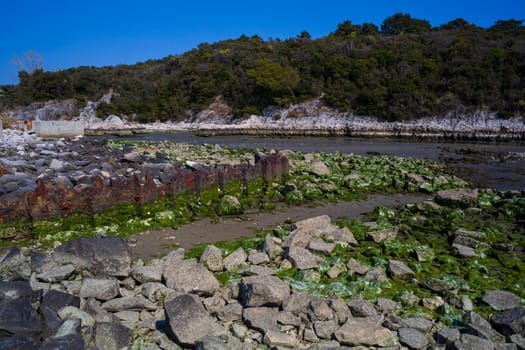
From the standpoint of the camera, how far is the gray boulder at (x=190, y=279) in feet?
15.2

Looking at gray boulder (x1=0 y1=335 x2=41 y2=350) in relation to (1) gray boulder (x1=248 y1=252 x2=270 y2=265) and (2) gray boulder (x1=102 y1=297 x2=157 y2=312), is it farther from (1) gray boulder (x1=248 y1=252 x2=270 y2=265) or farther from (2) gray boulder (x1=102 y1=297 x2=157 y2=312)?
(1) gray boulder (x1=248 y1=252 x2=270 y2=265)

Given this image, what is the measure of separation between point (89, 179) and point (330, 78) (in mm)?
43514

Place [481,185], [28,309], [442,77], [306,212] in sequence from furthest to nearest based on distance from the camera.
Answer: [442,77] < [481,185] < [306,212] < [28,309]

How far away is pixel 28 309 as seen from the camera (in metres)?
3.65

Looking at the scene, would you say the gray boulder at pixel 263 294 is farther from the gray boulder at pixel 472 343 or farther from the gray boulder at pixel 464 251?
the gray boulder at pixel 464 251

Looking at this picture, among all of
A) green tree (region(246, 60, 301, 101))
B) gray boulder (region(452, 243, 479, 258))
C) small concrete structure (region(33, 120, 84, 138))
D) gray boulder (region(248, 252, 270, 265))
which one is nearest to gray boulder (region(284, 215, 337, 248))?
gray boulder (region(248, 252, 270, 265))

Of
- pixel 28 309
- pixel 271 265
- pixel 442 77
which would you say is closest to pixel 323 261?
pixel 271 265

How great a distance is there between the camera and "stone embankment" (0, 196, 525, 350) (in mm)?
3660

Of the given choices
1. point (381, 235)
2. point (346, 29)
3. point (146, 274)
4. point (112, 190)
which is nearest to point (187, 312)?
point (146, 274)

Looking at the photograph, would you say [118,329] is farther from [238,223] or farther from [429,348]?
[238,223]

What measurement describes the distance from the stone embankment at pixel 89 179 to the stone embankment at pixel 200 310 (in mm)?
2641

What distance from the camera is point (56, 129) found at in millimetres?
21469

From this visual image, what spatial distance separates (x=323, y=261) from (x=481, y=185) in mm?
9660

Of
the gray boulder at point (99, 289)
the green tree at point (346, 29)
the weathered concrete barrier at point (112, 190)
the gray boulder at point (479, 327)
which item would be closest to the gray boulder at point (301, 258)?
the gray boulder at point (479, 327)
